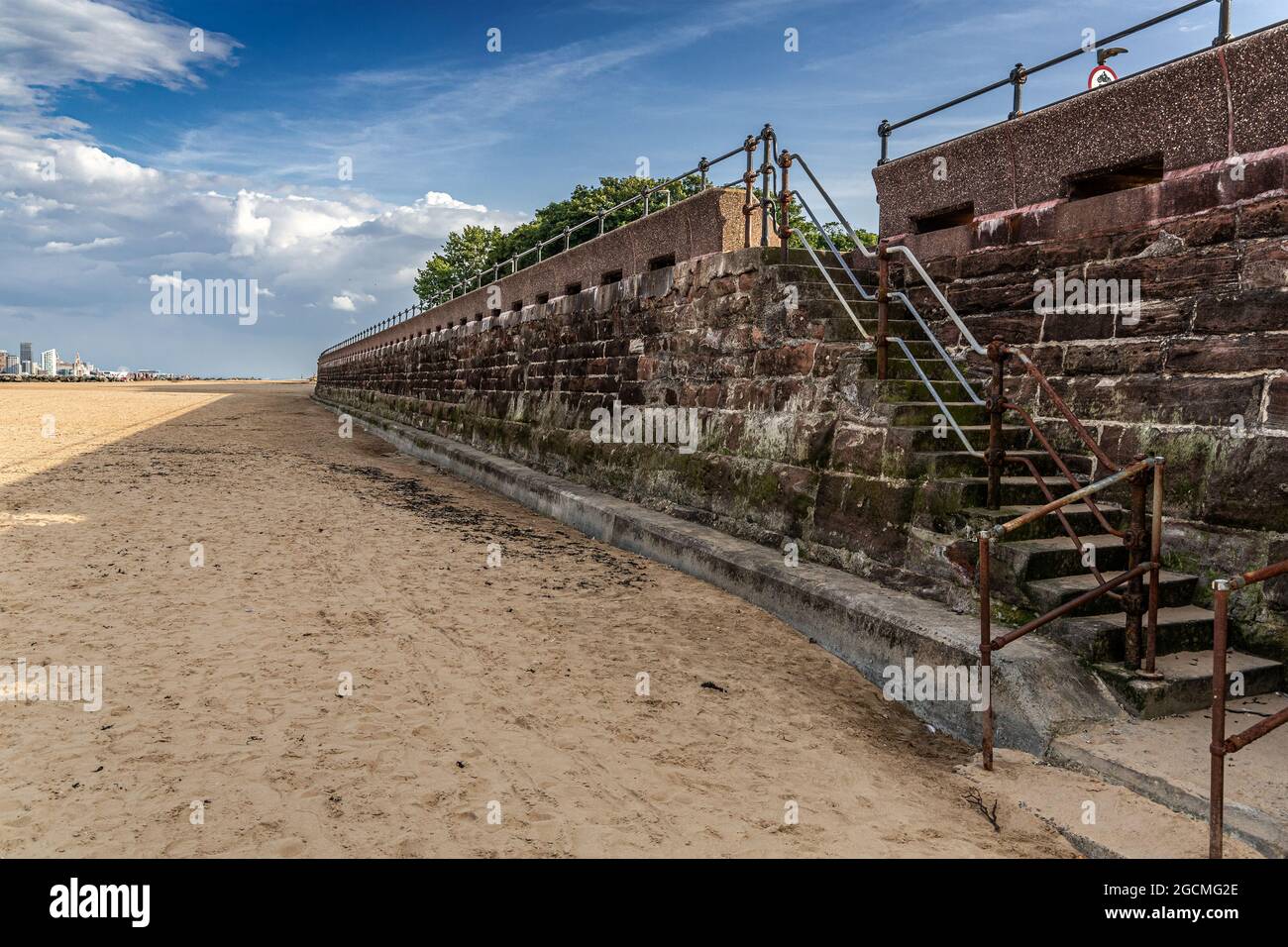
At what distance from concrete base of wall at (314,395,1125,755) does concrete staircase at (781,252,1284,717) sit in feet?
0.70

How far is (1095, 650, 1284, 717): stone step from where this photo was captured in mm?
3848

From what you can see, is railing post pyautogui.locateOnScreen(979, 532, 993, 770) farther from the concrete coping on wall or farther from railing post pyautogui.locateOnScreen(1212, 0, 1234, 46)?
the concrete coping on wall

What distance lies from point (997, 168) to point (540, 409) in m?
7.57

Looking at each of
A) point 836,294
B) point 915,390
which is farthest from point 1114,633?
point 836,294

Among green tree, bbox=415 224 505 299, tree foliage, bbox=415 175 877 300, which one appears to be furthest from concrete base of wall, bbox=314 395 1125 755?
green tree, bbox=415 224 505 299

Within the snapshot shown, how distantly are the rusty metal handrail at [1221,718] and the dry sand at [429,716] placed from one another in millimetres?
591

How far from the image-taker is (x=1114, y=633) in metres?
4.16

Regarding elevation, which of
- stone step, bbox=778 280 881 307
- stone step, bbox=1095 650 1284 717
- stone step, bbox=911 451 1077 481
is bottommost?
stone step, bbox=1095 650 1284 717

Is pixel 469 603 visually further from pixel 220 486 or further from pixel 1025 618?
pixel 220 486

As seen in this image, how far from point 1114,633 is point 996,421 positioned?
4.54ft

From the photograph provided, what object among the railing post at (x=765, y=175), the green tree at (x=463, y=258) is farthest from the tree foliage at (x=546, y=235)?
the railing post at (x=765, y=175)

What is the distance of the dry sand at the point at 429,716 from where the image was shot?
3162mm

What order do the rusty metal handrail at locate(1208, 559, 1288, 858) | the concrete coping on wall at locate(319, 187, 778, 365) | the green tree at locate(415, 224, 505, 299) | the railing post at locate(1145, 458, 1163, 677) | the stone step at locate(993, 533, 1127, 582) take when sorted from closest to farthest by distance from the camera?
the rusty metal handrail at locate(1208, 559, 1288, 858) < the railing post at locate(1145, 458, 1163, 677) < the stone step at locate(993, 533, 1127, 582) < the concrete coping on wall at locate(319, 187, 778, 365) < the green tree at locate(415, 224, 505, 299)

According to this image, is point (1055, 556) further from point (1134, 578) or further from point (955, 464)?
point (955, 464)
